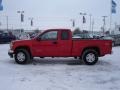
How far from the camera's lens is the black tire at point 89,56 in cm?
1681

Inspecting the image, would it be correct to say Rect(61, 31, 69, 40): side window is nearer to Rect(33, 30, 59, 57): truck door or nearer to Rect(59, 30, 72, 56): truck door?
Rect(59, 30, 72, 56): truck door

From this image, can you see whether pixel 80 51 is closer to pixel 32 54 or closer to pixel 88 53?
pixel 88 53

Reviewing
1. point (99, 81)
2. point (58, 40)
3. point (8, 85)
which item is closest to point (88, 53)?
point (58, 40)

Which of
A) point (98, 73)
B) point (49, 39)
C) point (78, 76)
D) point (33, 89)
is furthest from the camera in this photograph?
point (49, 39)

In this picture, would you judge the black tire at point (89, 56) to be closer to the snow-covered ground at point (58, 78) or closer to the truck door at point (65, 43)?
the snow-covered ground at point (58, 78)

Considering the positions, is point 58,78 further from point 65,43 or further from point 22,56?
→ point 22,56

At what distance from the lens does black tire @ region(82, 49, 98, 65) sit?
55.2 ft

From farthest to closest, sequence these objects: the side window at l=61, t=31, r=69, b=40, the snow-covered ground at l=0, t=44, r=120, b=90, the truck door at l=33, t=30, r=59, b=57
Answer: the side window at l=61, t=31, r=69, b=40, the truck door at l=33, t=30, r=59, b=57, the snow-covered ground at l=0, t=44, r=120, b=90

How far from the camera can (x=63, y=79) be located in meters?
12.1

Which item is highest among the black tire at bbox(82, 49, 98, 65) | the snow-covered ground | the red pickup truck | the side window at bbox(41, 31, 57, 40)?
the side window at bbox(41, 31, 57, 40)

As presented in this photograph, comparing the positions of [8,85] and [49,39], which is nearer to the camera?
[8,85]

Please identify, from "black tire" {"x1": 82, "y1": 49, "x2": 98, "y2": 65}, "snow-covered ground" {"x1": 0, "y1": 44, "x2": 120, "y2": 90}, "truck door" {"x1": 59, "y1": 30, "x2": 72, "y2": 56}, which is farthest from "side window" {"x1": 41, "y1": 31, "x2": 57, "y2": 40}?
"black tire" {"x1": 82, "y1": 49, "x2": 98, "y2": 65}

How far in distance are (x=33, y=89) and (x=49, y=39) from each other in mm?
6736

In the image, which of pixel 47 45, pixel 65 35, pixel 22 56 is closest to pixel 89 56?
pixel 65 35
